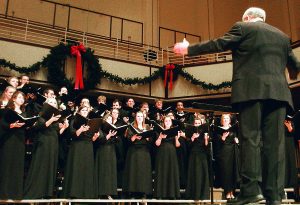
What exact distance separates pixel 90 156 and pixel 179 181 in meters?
1.40

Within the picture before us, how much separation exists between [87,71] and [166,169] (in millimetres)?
3310

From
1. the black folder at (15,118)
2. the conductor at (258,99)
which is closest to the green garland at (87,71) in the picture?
the black folder at (15,118)

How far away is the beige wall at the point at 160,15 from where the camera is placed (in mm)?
9151

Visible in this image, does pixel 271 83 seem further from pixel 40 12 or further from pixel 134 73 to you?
pixel 40 12

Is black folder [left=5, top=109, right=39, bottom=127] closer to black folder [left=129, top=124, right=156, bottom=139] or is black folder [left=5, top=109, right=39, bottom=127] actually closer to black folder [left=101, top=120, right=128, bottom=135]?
black folder [left=101, top=120, right=128, bottom=135]

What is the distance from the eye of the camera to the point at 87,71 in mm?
7547

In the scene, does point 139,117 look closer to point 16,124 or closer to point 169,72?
point 16,124

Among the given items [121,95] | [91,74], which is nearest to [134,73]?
[121,95]

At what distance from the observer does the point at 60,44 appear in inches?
286

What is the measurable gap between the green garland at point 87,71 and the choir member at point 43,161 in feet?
9.05

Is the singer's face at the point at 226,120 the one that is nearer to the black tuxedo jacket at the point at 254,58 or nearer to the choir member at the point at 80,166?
the choir member at the point at 80,166

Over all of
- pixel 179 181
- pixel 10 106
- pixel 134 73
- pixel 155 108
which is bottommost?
pixel 179 181

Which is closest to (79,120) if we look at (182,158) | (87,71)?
(182,158)

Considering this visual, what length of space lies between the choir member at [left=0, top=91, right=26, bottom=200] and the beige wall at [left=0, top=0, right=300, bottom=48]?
17.7ft
